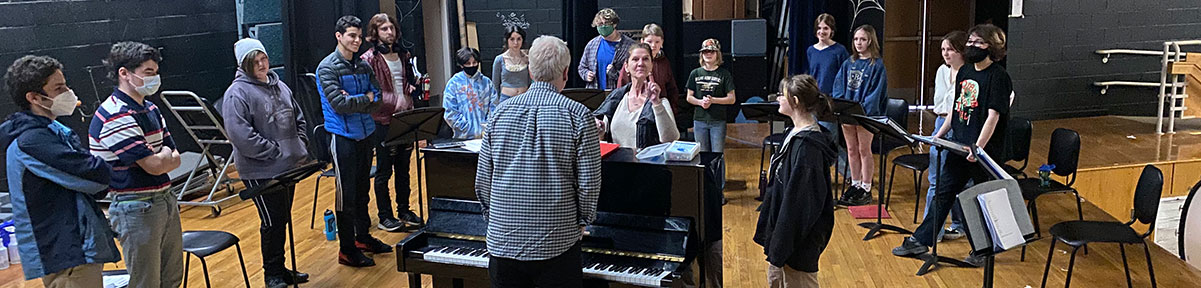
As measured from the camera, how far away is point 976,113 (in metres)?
4.43

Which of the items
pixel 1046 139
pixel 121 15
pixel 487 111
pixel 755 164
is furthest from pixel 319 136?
pixel 1046 139

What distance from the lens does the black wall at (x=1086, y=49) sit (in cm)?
887

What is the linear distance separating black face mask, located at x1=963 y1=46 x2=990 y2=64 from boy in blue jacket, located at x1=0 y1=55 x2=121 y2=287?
3.75 metres

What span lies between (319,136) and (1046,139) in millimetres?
6342

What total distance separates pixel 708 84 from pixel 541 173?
3166 millimetres

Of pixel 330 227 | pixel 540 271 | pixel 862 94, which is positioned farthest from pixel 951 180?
pixel 330 227

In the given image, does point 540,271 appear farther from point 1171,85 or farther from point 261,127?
point 1171,85

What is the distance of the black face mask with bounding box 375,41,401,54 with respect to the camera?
509 cm

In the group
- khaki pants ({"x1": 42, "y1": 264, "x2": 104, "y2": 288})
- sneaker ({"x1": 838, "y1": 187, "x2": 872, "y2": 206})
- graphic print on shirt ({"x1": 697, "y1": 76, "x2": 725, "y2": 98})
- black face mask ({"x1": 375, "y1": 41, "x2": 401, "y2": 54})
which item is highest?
black face mask ({"x1": 375, "y1": 41, "x2": 401, "y2": 54})

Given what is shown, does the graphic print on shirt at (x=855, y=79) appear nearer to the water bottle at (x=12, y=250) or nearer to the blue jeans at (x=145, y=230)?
the blue jeans at (x=145, y=230)

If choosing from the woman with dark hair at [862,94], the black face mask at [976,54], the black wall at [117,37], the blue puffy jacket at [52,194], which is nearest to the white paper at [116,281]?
the blue puffy jacket at [52,194]

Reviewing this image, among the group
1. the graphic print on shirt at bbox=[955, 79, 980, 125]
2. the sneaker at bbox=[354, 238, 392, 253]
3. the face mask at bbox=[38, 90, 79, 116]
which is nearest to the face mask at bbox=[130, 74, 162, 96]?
the face mask at bbox=[38, 90, 79, 116]

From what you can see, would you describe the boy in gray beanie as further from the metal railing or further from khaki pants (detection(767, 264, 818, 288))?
the metal railing

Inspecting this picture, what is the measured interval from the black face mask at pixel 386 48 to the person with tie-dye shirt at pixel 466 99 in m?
0.36
